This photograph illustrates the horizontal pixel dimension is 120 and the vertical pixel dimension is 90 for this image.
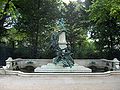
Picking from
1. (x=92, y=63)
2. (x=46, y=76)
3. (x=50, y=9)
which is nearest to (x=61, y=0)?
(x=50, y=9)

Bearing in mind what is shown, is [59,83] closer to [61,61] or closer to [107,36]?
[61,61]

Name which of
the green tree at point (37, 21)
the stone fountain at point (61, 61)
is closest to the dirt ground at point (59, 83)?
the stone fountain at point (61, 61)

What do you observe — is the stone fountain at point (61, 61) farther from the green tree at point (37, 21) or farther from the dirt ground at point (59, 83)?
the green tree at point (37, 21)

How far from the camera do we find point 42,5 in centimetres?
2673

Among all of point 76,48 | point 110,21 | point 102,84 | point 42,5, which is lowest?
point 102,84

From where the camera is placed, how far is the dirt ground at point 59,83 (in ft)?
39.6

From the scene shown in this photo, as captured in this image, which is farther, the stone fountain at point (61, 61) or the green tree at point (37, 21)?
the green tree at point (37, 21)

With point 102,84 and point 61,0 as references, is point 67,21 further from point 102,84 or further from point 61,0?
A: point 102,84

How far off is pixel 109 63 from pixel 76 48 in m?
6.63

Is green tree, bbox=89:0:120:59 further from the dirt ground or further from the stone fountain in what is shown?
the dirt ground

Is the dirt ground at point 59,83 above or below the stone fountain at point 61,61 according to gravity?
below

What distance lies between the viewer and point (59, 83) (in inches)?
508

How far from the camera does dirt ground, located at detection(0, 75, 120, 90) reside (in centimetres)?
1208

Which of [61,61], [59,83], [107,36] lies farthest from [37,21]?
[59,83]
